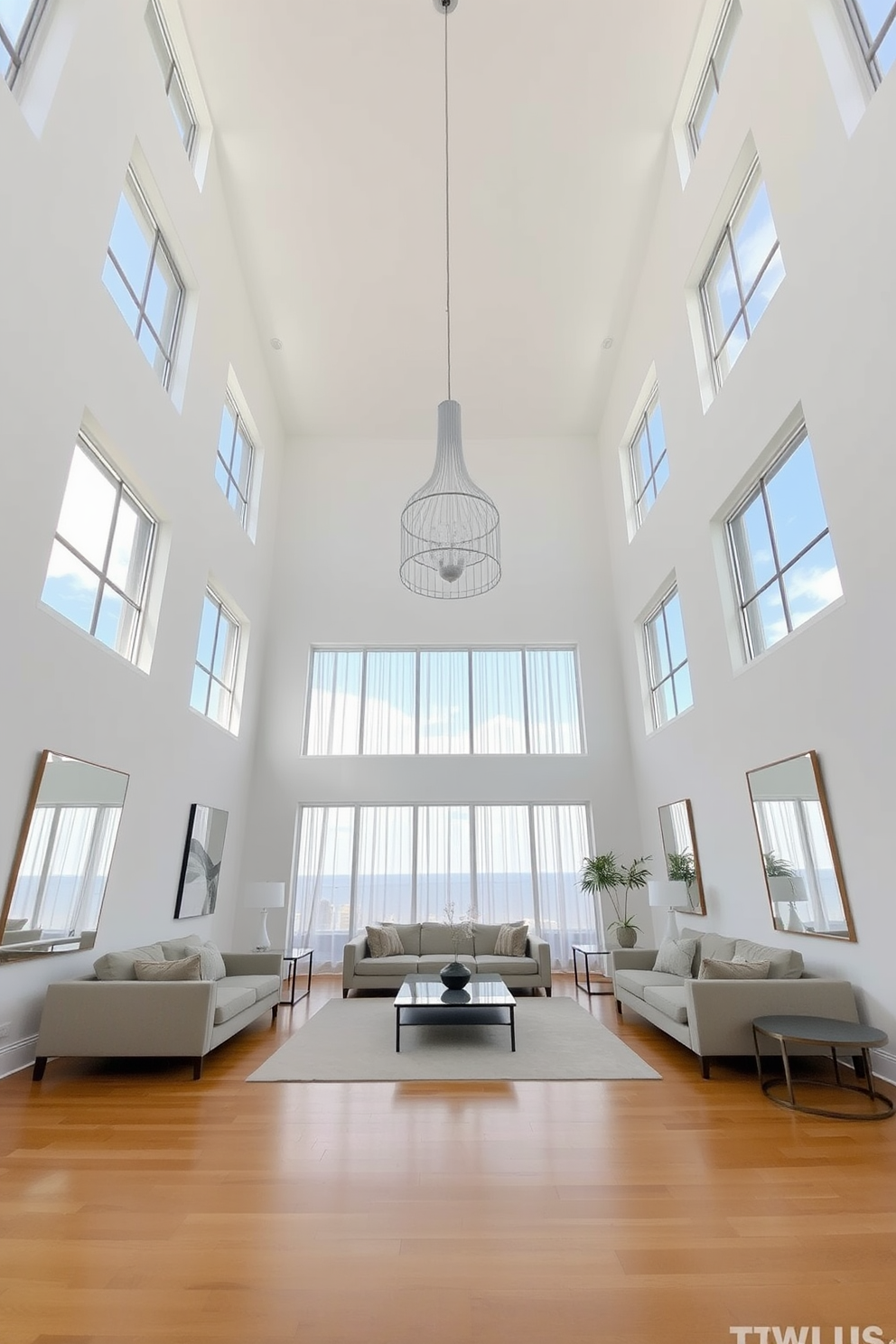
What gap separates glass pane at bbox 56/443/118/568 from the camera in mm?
4695

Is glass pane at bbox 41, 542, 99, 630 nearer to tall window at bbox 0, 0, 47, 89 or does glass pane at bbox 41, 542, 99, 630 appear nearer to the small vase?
tall window at bbox 0, 0, 47, 89

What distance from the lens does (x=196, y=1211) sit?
2.38m

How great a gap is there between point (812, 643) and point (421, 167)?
6.31 m

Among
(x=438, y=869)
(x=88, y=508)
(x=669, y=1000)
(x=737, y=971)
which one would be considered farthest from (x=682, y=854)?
(x=88, y=508)

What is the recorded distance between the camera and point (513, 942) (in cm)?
714

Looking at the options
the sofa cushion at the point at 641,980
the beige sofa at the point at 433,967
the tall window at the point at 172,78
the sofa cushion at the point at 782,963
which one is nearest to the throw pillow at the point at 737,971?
the sofa cushion at the point at 782,963

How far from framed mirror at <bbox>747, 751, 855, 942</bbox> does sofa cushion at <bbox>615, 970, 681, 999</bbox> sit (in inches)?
39.9

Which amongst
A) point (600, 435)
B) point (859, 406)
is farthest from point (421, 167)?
point (859, 406)

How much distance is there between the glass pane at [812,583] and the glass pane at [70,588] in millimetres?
5337

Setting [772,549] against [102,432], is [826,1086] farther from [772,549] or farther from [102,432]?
[102,432]

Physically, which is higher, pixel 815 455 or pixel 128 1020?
pixel 815 455

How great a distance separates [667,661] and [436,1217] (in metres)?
6.62

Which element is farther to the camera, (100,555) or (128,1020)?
(100,555)

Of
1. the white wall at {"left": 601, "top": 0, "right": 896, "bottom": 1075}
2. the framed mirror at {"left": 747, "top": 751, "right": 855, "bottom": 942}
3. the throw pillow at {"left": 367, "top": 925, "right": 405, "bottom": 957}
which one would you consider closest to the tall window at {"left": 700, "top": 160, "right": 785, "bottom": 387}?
the white wall at {"left": 601, "top": 0, "right": 896, "bottom": 1075}
